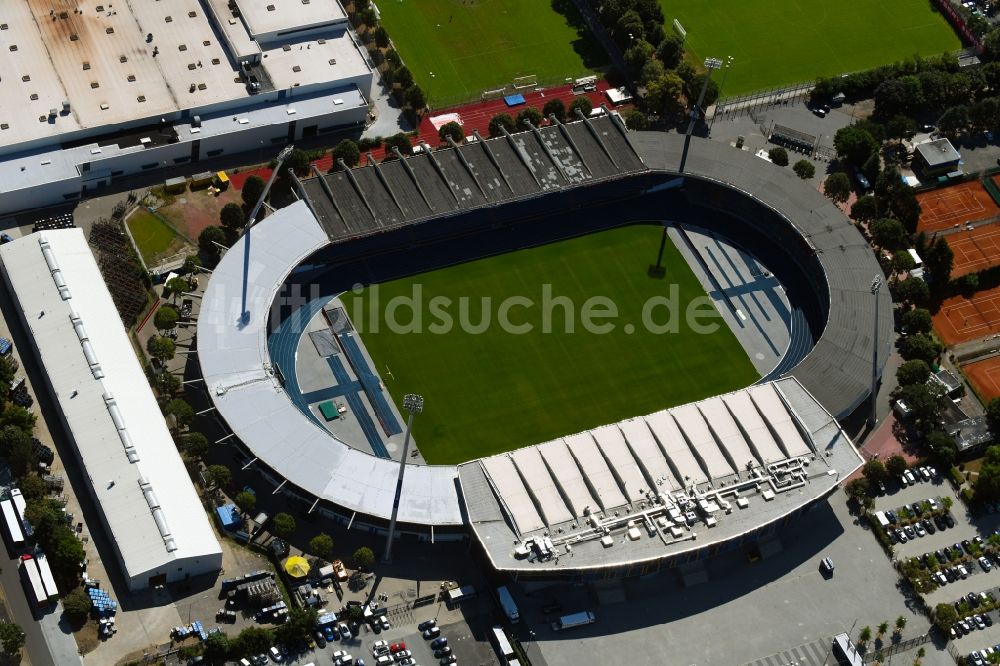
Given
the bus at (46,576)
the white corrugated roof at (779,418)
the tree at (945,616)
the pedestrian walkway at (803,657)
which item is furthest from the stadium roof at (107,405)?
the tree at (945,616)

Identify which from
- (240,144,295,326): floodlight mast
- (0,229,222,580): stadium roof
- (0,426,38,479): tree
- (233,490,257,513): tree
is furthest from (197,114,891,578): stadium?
(0,426,38,479): tree

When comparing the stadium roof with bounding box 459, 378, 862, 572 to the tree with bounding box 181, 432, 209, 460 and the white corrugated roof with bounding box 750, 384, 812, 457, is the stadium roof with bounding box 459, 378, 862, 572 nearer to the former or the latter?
the white corrugated roof with bounding box 750, 384, 812, 457

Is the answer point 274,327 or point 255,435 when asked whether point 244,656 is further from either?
point 274,327

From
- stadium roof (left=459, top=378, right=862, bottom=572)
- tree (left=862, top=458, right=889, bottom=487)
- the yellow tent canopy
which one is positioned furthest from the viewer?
tree (left=862, top=458, right=889, bottom=487)

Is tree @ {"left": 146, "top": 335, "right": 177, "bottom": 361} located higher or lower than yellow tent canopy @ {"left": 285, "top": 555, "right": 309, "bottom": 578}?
higher

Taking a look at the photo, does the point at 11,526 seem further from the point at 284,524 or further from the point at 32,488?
the point at 284,524

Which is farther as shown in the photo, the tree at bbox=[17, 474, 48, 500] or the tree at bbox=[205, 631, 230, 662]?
the tree at bbox=[17, 474, 48, 500]

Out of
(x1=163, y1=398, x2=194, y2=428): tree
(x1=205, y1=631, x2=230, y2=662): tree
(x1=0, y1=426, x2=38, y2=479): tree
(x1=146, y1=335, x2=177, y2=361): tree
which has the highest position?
(x1=146, y1=335, x2=177, y2=361): tree
